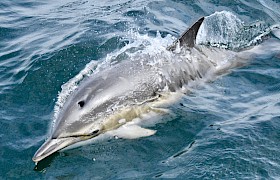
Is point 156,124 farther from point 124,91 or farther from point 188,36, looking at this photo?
point 188,36

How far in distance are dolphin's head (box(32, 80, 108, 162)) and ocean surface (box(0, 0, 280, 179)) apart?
0.19 meters

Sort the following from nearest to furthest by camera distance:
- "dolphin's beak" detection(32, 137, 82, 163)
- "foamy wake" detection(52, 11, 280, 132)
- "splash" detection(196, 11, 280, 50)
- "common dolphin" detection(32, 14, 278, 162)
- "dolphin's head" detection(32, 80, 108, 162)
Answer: "dolphin's beak" detection(32, 137, 82, 163) → "dolphin's head" detection(32, 80, 108, 162) → "common dolphin" detection(32, 14, 278, 162) → "foamy wake" detection(52, 11, 280, 132) → "splash" detection(196, 11, 280, 50)

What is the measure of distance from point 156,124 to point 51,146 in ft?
5.78

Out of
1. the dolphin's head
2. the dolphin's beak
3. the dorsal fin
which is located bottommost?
the dolphin's beak

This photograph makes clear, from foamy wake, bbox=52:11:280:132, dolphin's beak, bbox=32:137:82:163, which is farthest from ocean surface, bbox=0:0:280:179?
dolphin's beak, bbox=32:137:82:163

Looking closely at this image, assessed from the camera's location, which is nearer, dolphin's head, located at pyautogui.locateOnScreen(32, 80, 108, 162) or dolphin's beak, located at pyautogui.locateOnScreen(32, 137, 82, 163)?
dolphin's beak, located at pyautogui.locateOnScreen(32, 137, 82, 163)

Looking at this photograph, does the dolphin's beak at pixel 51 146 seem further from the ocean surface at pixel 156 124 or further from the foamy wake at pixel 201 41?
the foamy wake at pixel 201 41

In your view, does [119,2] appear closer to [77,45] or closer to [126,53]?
[77,45]

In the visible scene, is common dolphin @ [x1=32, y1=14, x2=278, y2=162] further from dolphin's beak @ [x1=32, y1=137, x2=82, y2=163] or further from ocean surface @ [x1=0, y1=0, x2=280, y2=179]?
ocean surface @ [x1=0, y1=0, x2=280, y2=179]

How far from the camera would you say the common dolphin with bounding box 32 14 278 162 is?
6777mm

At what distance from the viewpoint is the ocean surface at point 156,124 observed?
641 centimetres

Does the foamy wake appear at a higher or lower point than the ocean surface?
higher

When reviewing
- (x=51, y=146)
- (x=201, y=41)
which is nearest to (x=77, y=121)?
(x=51, y=146)

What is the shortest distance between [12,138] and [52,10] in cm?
684
